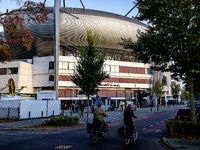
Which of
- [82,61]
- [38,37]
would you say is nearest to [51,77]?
[38,37]

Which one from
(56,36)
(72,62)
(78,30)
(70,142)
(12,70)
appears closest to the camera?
(70,142)

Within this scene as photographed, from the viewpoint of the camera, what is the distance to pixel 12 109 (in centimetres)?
2084

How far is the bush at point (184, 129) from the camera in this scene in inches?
354

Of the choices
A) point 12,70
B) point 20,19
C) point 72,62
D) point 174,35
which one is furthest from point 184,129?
point 12,70

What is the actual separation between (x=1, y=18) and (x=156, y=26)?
7635 millimetres

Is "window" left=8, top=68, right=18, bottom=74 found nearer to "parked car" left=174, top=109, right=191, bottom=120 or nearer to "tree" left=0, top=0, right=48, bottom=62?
"tree" left=0, top=0, right=48, bottom=62

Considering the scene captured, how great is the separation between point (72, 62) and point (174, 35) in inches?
1957

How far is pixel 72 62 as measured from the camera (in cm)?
5747

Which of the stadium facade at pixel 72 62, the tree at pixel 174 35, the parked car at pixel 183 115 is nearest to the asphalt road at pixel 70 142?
the tree at pixel 174 35

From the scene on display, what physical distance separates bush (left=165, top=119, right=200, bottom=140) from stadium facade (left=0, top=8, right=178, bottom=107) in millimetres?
42123

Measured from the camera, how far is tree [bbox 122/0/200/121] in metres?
8.95

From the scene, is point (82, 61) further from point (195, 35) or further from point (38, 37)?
point (38, 37)

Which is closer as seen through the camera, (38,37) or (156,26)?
(156,26)

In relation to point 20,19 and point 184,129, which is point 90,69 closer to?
point 20,19
